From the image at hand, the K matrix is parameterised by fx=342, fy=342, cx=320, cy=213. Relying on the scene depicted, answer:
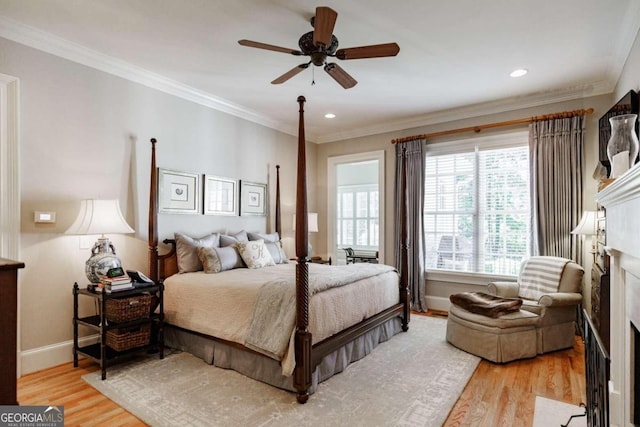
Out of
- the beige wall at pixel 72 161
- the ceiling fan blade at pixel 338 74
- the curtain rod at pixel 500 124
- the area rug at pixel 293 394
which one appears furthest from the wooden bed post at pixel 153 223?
the curtain rod at pixel 500 124

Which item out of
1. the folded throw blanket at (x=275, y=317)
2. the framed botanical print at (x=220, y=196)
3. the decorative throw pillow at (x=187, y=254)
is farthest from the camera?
the framed botanical print at (x=220, y=196)

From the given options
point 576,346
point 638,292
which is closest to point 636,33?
point 638,292

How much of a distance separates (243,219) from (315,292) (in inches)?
92.4

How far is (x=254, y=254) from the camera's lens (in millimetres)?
3982

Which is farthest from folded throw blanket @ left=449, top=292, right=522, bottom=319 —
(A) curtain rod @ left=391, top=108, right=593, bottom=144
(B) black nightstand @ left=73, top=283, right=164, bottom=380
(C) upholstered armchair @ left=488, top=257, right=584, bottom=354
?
(B) black nightstand @ left=73, top=283, right=164, bottom=380

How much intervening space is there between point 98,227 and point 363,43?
8.97ft

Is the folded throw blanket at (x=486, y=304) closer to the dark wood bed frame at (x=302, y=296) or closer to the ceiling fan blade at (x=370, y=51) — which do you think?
the dark wood bed frame at (x=302, y=296)

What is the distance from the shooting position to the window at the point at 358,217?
7236 millimetres

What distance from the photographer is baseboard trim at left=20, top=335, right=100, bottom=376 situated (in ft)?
9.05

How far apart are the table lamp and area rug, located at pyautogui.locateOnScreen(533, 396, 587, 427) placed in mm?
3347

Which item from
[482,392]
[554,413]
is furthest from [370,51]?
[554,413]

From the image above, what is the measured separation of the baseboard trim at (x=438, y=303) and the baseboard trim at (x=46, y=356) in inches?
163

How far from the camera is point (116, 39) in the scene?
9.56 feet

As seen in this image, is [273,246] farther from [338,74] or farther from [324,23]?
[324,23]
